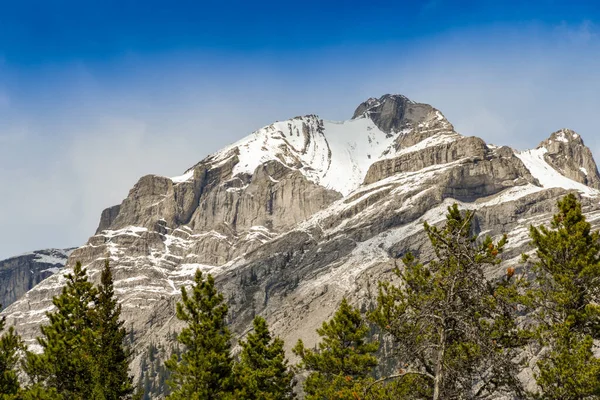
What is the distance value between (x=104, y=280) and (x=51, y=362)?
245 inches

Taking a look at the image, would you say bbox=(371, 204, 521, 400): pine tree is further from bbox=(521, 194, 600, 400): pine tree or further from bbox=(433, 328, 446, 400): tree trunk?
bbox=(521, 194, 600, 400): pine tree

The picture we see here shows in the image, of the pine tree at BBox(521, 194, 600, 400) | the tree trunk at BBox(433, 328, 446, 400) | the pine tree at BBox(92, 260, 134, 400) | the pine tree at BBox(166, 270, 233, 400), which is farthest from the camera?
the pine tree at BBox(92, 260, 134, 400)

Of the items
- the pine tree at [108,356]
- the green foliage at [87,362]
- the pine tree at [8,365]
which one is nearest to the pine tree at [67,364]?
the green foliage at [87,362]

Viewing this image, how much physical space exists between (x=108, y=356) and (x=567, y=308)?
27.1 m

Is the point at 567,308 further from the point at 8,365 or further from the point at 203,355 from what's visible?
the point at 8,365

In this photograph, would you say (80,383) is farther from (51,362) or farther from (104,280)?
(104,280)

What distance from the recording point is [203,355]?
37.8 meters

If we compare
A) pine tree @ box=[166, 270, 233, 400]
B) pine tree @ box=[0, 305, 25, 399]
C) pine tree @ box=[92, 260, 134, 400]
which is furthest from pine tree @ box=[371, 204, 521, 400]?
pine tree @ box=[0, 305, 25, 399]

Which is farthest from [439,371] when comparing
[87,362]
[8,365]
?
[8,365]

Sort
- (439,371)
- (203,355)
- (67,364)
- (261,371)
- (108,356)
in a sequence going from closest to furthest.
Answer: (439,371) < (203,355) < (67,364) < (108,356) < (261,371)

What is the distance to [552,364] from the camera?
2891 centimetres

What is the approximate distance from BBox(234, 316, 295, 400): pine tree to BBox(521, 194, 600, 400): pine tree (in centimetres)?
1715

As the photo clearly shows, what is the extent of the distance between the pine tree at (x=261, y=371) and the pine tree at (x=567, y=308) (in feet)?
56.3

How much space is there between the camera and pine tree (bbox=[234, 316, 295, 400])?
38719 mm
